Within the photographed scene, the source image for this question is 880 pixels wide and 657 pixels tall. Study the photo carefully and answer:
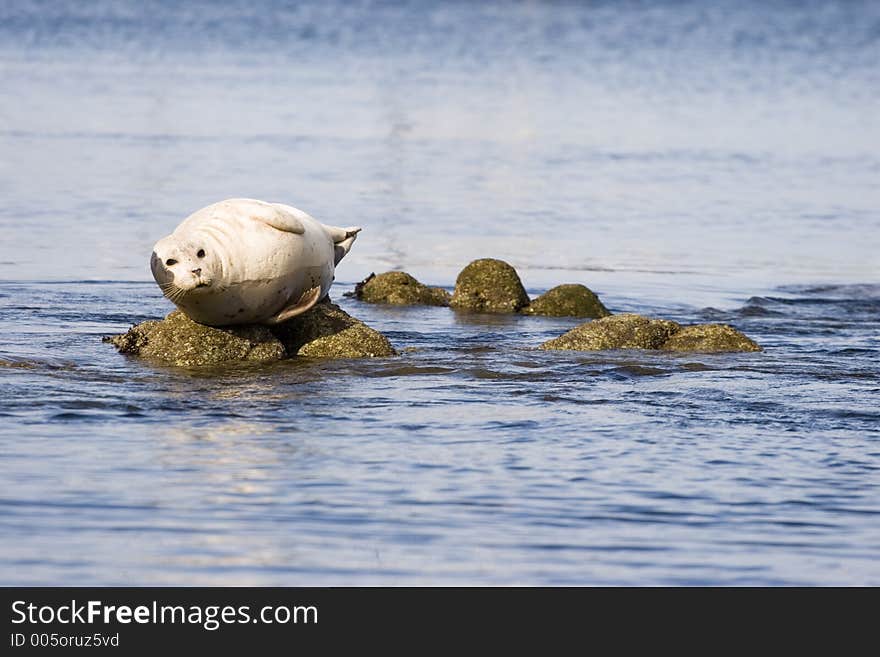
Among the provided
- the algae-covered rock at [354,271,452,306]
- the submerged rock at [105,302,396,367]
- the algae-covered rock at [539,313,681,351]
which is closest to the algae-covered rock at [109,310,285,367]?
the submerged rock at [105,302,396,367]

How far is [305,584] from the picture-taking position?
845cm

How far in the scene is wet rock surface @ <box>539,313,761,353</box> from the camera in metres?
15.1

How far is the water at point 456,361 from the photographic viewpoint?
925 cm

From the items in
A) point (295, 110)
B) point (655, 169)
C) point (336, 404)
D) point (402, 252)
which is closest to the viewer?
point (336, 404)

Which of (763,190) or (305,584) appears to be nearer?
(305,584)

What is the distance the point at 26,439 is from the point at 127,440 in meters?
0.63

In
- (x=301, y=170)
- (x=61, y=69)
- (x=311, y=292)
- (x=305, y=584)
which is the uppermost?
(x=61, y=69)

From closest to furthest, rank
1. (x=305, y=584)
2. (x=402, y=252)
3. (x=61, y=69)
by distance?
(x=305, y=584) → (x=402, y=252) → (x=61, y=69)

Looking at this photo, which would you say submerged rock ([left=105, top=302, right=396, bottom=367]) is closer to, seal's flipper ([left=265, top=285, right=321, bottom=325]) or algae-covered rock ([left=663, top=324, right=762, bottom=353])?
seal's flipper ([left=265, top=285, right=321, bottom=325])

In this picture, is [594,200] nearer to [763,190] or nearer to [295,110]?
[763,190]

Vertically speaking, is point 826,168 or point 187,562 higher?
point 826,168

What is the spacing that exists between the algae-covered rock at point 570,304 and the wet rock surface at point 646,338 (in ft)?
7.87

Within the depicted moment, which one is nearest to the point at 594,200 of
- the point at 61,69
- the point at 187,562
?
the point at 187,562

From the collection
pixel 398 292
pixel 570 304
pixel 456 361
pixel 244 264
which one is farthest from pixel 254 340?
Answer: pixel 570 304
